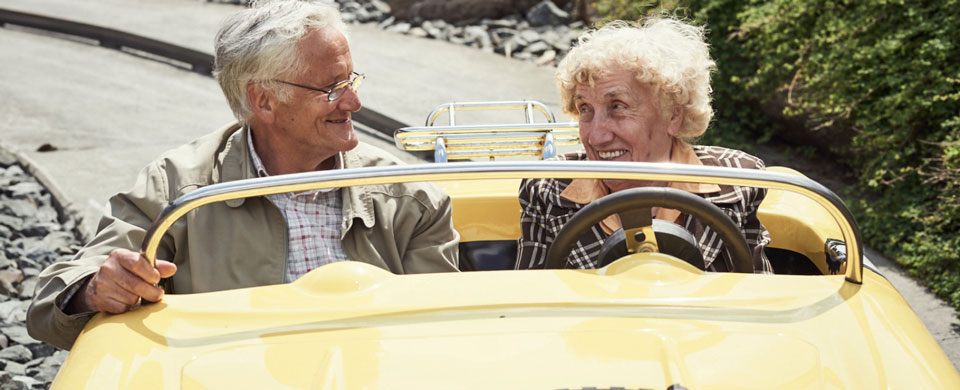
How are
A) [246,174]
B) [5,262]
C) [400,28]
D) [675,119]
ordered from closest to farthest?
[246,174], [675,119], [5,262], [400,28]

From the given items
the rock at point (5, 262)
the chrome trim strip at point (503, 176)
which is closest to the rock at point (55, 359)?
the rock at point (5, 262)

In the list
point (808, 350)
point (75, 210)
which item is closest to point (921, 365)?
point (808, 350)

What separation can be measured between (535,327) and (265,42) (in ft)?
3.76

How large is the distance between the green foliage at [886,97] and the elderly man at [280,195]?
8.57 feet

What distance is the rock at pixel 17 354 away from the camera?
132 inches

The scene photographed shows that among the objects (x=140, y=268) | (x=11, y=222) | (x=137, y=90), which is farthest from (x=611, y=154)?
(x=137, y=90)

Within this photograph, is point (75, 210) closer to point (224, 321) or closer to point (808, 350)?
point (224, 321)

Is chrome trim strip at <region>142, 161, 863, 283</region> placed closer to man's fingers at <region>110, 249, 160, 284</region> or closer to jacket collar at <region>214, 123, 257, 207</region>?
man's fingers at <region>110, 249, 160, 284</region>

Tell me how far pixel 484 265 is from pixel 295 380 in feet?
4.42

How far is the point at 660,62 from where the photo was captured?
238 centimetres

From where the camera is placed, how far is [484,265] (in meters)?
2.74

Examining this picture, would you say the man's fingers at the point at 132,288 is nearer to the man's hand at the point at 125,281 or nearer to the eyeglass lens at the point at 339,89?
the man's hand at the point at 125,281

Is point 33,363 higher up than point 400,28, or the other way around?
point 33,363

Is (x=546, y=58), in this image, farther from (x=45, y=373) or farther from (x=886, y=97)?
(x=45, y=373)
